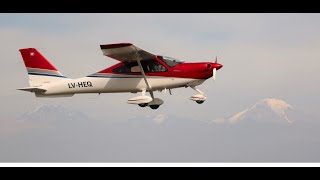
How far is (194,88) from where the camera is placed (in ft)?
68.5

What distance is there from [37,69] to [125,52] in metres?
4.97

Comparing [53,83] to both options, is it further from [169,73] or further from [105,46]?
[169,73]

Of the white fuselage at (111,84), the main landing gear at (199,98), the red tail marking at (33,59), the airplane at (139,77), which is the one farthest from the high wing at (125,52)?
the red tail marking at (33,59)

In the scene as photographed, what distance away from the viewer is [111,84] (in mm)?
21328

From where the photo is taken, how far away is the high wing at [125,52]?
19.7 metres

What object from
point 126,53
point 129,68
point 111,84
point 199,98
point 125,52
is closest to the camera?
point 125,52

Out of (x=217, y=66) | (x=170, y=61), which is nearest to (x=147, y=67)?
(x=170, y=61)

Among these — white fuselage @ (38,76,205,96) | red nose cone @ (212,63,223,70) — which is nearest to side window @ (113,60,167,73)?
white fuselage @ (38,76,205,96)

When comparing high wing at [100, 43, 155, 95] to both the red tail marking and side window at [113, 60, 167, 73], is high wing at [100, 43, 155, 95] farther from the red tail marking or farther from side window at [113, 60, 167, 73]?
the red tail marking

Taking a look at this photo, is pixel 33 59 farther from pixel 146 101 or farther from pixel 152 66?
pixel 146 101

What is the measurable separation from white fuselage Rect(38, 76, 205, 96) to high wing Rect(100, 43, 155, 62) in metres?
0.87

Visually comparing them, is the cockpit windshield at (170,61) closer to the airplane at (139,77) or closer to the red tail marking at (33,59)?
the airplane at (139,77)

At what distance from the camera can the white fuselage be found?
20.7 m

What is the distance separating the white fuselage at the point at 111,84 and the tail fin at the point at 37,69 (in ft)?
1.19
